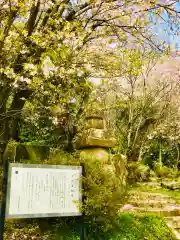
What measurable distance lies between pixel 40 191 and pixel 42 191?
0.08 ft

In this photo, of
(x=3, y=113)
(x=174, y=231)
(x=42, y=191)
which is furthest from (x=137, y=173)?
(x=42, y=191)

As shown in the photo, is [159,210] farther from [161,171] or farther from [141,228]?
[161,171]

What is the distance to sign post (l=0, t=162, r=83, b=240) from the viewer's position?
3.49 meters

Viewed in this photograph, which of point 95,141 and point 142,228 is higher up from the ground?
point 95,141

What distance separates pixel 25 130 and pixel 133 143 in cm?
429

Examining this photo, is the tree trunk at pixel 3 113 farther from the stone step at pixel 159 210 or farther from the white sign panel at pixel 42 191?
the stone step at pixel 159 210

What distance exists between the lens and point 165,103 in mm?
13047

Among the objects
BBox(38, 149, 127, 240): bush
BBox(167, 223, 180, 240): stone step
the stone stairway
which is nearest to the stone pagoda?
the stone stairway

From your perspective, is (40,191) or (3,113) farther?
(3,113)

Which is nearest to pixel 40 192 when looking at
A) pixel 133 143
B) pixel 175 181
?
pixel 133 143

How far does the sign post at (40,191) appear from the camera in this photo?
3.49m

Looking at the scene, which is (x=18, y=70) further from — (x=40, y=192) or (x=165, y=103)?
(x=165, y=103)

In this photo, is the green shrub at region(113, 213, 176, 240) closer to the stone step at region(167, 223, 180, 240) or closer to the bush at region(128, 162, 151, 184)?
the stone step at region(167, 223, 180, 240)

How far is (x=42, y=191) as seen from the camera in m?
3.69
